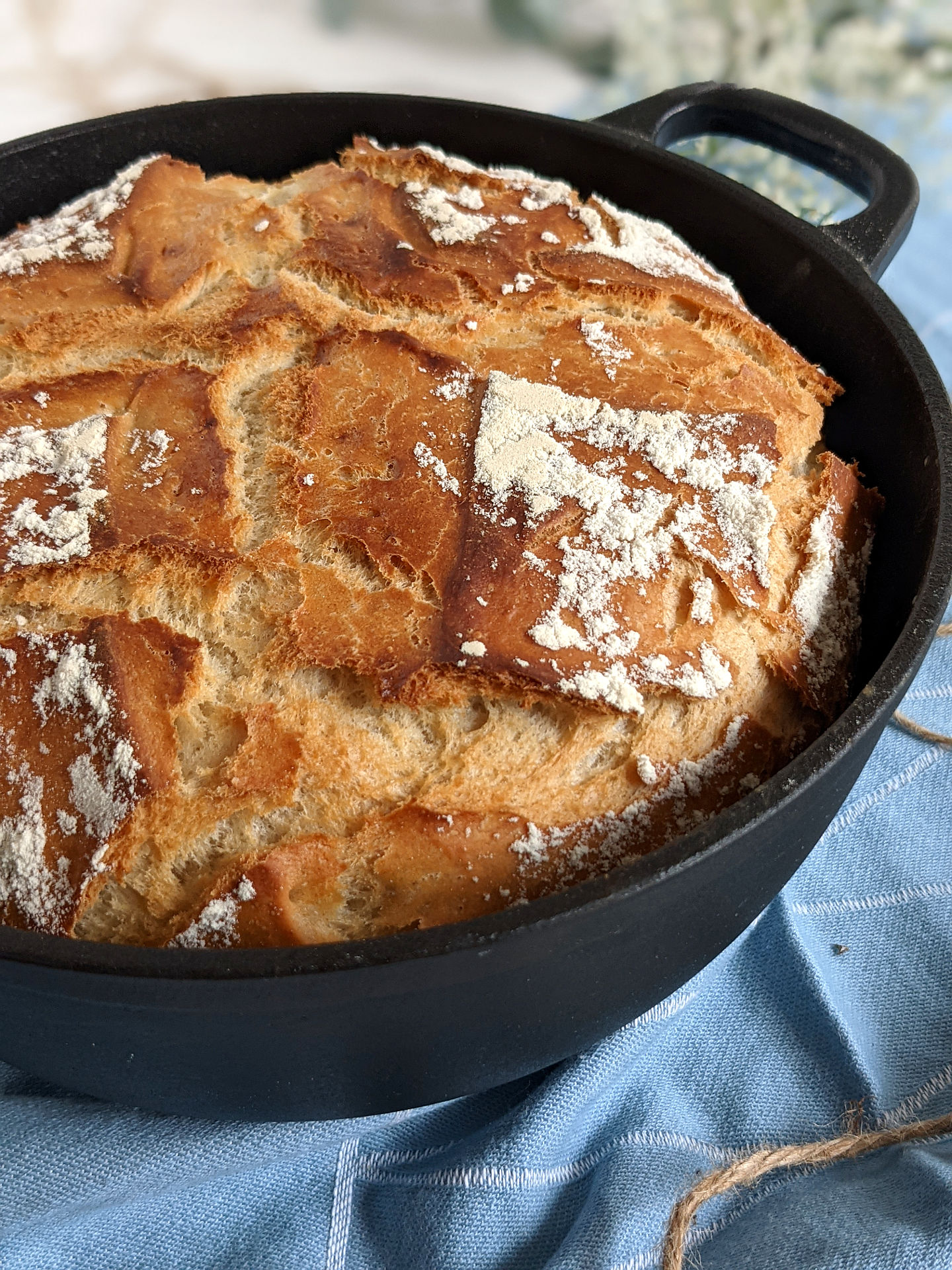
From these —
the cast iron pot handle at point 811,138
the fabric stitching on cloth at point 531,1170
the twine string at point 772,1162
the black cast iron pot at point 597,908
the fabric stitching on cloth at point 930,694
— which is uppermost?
the cast iron pot handle at point 811,138

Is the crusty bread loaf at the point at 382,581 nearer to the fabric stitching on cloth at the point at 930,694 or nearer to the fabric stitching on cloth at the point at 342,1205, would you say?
the fabric stitching on cloth at the point at 342,1205

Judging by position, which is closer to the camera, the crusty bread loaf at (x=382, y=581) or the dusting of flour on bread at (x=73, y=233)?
the crusty bread loaf at (x=382, y=581)

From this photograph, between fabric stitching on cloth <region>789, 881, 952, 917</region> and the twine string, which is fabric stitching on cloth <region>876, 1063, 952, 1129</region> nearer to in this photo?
the twine string

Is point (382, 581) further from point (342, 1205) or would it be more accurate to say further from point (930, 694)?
point (930, 694)

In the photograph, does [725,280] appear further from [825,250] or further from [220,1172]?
[220,1172]

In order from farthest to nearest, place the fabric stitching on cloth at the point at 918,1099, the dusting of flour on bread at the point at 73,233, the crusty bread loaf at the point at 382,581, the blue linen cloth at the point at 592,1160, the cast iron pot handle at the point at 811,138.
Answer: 1. the cast iron pot handle at the point at 811,138
2. the dusting of flour on bread at the point at 73,233
3. the fabric stitching on cloth at the point at 918,1099
4. the blue linen cloth at the point at 592,1160
5. the crusty bread loaf at the point at 382,581

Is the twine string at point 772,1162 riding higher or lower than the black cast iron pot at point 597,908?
lower

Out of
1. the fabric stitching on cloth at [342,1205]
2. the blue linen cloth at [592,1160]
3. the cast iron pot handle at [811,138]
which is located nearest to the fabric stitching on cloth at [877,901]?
the blue linen cloth at [592,1160]

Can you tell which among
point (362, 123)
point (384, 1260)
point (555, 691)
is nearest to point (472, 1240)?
point (384, 1260)
